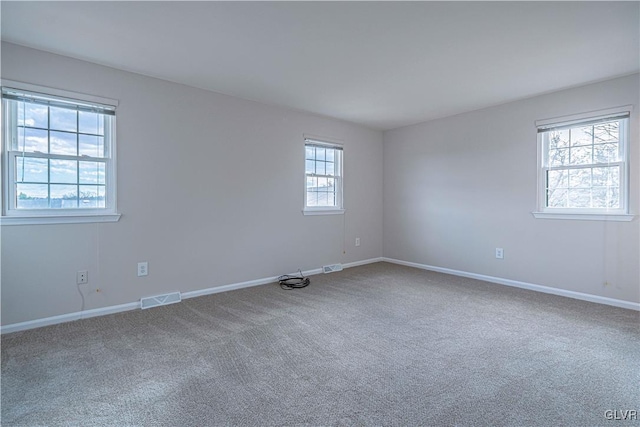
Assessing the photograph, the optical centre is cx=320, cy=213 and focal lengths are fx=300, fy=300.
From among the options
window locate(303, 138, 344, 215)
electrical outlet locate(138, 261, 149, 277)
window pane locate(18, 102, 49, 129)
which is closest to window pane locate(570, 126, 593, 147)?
window locate(303, 138, 344, 215)

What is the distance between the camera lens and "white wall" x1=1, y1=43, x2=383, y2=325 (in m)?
2.64

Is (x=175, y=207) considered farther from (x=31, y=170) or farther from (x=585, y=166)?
(x=585, y=166)

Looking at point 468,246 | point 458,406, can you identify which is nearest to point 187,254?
point 458,406

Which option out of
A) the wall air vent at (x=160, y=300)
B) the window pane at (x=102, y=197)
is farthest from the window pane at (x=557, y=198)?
the window pane at (x=102, y=197)

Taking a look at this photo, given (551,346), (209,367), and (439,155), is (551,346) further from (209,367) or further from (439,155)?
(439,155)

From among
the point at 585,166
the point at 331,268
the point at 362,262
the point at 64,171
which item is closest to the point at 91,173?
the point at 64,171

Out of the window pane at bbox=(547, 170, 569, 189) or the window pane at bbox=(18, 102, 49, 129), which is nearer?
the window pane at bbox=(18, 102, 49, 129)

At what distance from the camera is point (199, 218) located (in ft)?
11.5

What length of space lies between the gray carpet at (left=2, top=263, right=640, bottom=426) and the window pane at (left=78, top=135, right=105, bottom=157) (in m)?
1.58

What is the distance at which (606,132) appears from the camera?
330 cm

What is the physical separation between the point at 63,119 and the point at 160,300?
6.43 ft

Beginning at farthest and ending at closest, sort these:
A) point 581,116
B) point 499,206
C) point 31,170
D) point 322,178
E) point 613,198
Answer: point 322,178, point 499,206, point 581,116, point 613,198, point 31,170

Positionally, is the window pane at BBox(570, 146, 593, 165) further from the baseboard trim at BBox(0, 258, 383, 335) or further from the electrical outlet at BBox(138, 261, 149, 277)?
the electrical outlet at BBox(138, 261, 149, 277)

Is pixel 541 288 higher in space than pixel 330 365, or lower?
higher
